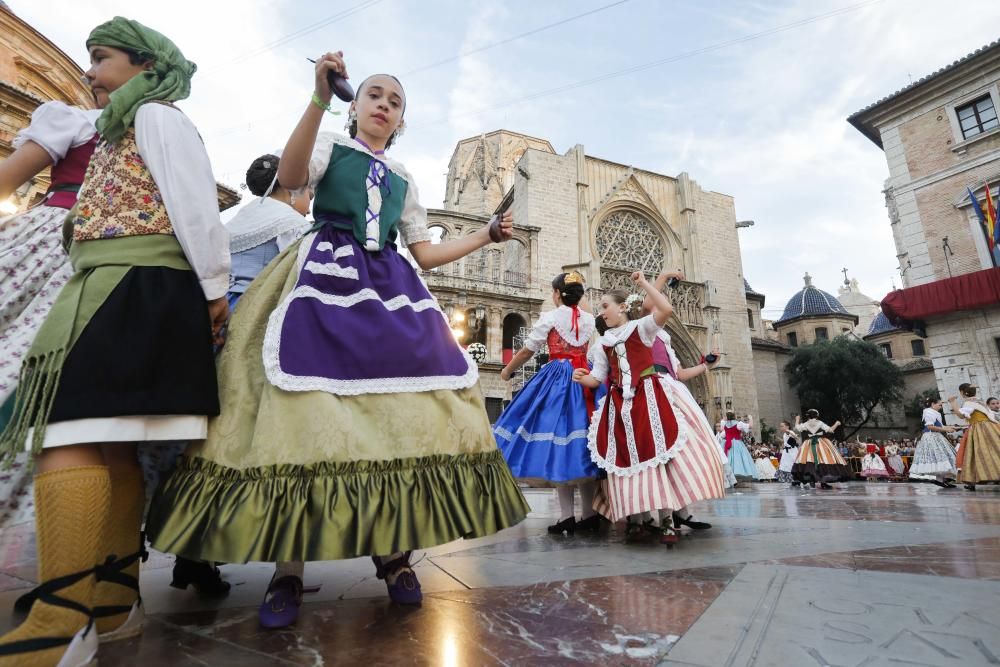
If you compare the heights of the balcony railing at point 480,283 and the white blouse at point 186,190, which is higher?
the balcony railing at point 480,283

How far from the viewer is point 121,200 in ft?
5.11

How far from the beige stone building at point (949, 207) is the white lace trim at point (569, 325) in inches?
593

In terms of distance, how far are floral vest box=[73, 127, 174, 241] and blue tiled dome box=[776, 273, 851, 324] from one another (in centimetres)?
4401

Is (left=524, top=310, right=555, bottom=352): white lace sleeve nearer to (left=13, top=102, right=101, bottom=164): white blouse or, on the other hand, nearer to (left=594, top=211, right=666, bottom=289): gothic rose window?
(left=13, top=102, right=101, bottom=164): white blouse

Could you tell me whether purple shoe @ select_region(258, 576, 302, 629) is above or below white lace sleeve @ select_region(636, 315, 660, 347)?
below

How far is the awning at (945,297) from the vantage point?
1323cm

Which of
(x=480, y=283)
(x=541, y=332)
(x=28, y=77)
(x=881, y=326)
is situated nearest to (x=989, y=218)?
(x=480, y=283)

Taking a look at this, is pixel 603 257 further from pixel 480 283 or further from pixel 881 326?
pixel 881 326

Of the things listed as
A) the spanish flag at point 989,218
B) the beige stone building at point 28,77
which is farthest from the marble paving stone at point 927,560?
the spanish flag at point 989,218

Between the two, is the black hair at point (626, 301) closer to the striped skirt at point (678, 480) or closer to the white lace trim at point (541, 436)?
the striped skirt at point (678, 480)

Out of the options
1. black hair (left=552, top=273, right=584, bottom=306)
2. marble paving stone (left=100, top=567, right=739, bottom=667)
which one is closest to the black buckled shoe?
marble paving stone (left=100, top=567, right=739, bottom=667)

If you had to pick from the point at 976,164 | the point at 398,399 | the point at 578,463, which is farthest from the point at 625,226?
the point at 398,399

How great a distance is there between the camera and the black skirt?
1.31 m

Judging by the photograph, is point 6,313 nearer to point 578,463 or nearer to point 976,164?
point 578,463
